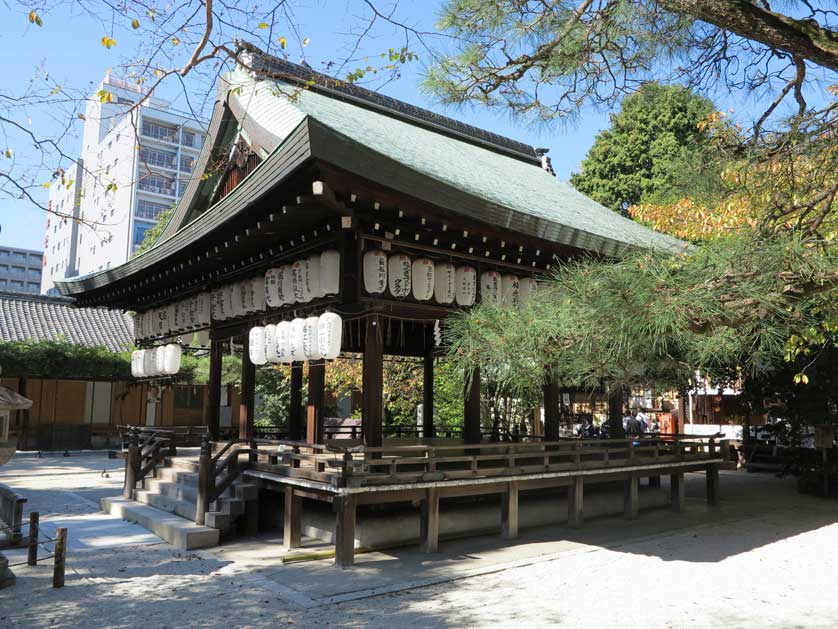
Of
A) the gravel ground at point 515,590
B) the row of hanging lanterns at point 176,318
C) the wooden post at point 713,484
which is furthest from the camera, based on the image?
the wooden post at point 713,484

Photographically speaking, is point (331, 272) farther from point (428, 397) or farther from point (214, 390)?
point (428, 397)

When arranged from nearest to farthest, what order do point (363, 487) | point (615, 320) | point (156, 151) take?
point (615, 320), point (363, 487), point (156, 151)

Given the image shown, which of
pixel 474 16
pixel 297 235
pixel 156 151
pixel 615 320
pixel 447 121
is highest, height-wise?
pixel 156 151

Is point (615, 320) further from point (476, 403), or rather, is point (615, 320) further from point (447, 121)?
point (447, 121)

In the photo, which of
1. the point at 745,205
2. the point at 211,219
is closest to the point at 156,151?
the point at 211,219

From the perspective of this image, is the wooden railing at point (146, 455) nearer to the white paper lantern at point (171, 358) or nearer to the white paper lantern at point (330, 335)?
the white paper lantern at point (171, 358)

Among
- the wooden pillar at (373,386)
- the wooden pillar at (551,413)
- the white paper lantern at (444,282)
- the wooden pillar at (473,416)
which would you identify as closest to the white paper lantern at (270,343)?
the wooden pillar at (373,386)

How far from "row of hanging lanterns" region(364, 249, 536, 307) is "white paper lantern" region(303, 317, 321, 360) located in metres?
0.83

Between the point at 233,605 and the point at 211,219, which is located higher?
the point at 211,219

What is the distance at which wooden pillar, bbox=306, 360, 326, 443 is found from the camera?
8852 mm

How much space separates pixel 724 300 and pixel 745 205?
5062mm

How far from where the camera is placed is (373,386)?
835 centimetres

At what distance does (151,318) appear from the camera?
45.5 feet

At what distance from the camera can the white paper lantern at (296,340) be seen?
8.55 m
